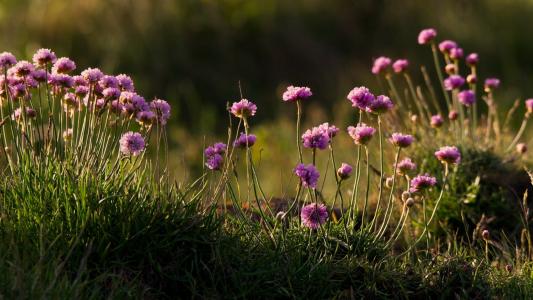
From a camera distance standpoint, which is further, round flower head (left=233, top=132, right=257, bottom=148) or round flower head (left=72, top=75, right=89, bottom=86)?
round flower head (left=72, top=75, right=89, bottom=86)

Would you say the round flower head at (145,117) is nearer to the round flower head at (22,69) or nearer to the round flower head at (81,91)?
the round flower head at (81,91)

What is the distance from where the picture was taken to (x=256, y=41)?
36.4 ft

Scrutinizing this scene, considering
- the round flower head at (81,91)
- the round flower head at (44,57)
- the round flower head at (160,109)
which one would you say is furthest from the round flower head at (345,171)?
the round flower head at (44,57)

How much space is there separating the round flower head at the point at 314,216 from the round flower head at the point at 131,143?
689 mm

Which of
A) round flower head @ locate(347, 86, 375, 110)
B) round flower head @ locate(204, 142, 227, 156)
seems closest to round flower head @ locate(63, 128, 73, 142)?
round flower head @ locate(204, 142, 227, 156)

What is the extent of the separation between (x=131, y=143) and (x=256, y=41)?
7.86 meters

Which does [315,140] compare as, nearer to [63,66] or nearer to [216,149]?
[216,149]

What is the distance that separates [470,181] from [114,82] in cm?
222

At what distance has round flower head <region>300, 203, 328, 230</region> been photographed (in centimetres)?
350

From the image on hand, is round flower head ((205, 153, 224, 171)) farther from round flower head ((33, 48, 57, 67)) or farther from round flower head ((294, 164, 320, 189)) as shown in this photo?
round flower head ((33, 48, 57, 67))

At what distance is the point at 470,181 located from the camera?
4887 mm

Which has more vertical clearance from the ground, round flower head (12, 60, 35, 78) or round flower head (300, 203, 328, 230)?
round flower head (12, 60, 35, 78)

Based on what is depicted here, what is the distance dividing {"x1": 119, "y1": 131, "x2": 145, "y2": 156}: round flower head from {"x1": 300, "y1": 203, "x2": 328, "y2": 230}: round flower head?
689mm

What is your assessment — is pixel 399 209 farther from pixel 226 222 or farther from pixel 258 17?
pixel 258 17
